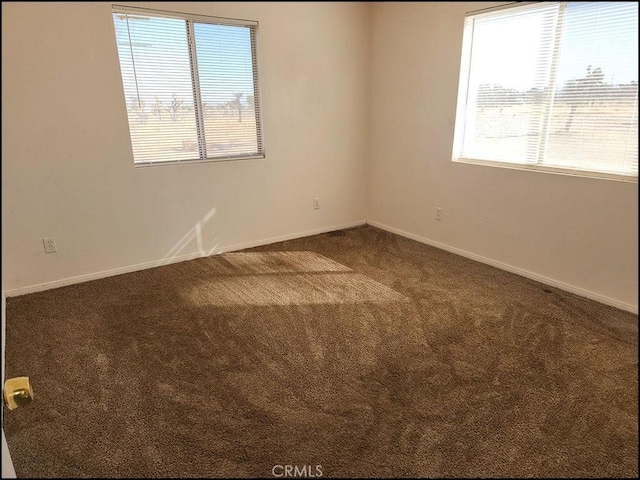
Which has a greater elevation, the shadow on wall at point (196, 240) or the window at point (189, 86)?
the window at point (189, 86)

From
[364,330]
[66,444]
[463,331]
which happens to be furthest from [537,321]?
[66,444]

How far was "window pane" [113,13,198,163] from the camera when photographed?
2.42 metres

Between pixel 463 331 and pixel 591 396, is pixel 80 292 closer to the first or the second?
pixel 463 331

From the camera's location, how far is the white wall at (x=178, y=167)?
226cm

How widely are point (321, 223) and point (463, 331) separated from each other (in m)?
1.94

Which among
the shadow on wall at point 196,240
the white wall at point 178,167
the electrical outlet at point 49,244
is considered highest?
the white wall at point 178,167

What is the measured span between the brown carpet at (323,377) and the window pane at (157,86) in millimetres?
943

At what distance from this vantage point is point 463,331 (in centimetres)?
202

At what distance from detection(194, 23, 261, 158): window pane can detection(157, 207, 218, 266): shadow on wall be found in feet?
1.61

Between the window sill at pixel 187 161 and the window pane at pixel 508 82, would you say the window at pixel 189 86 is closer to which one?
the window sill at pixel 187 161

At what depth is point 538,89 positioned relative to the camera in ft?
7.84

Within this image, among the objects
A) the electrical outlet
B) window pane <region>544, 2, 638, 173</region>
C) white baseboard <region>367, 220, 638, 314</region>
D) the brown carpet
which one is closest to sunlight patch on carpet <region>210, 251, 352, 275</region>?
the brown carpet

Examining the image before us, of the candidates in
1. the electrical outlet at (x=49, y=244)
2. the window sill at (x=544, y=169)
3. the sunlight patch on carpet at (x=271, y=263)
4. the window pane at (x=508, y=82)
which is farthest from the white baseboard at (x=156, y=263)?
the window pane at (x=508, y=82)

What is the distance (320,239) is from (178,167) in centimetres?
135
